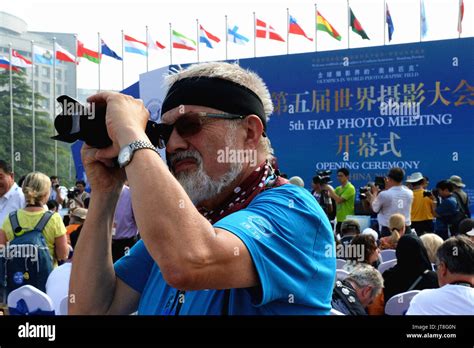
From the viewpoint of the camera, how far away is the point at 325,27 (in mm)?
16922

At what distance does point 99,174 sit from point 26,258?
3211mm

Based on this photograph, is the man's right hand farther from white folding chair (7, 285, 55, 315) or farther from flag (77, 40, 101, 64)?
flag (77, 40, 101, 64)

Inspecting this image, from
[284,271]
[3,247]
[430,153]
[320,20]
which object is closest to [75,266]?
[284,271]

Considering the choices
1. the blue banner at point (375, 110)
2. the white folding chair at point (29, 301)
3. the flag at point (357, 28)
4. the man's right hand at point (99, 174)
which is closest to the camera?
the man's right hand at point (99, 174)

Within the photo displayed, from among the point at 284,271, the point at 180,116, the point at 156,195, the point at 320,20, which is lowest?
the point at 284,271

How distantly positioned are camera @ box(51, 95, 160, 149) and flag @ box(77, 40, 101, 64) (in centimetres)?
2062

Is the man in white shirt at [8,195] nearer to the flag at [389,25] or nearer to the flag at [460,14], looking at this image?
the flag at [460,14]

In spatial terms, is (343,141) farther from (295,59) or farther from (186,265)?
(186,265)

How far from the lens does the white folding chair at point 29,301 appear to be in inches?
146

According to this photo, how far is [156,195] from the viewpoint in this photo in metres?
1.05

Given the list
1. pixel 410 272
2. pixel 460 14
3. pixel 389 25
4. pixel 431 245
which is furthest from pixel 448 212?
pixel 389 25

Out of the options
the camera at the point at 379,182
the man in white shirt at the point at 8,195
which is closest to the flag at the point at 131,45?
the camera at the point at 379,182

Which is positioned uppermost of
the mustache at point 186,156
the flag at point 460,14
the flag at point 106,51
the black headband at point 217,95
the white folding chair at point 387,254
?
the flag at point 106,51

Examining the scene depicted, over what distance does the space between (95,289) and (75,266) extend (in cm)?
7
